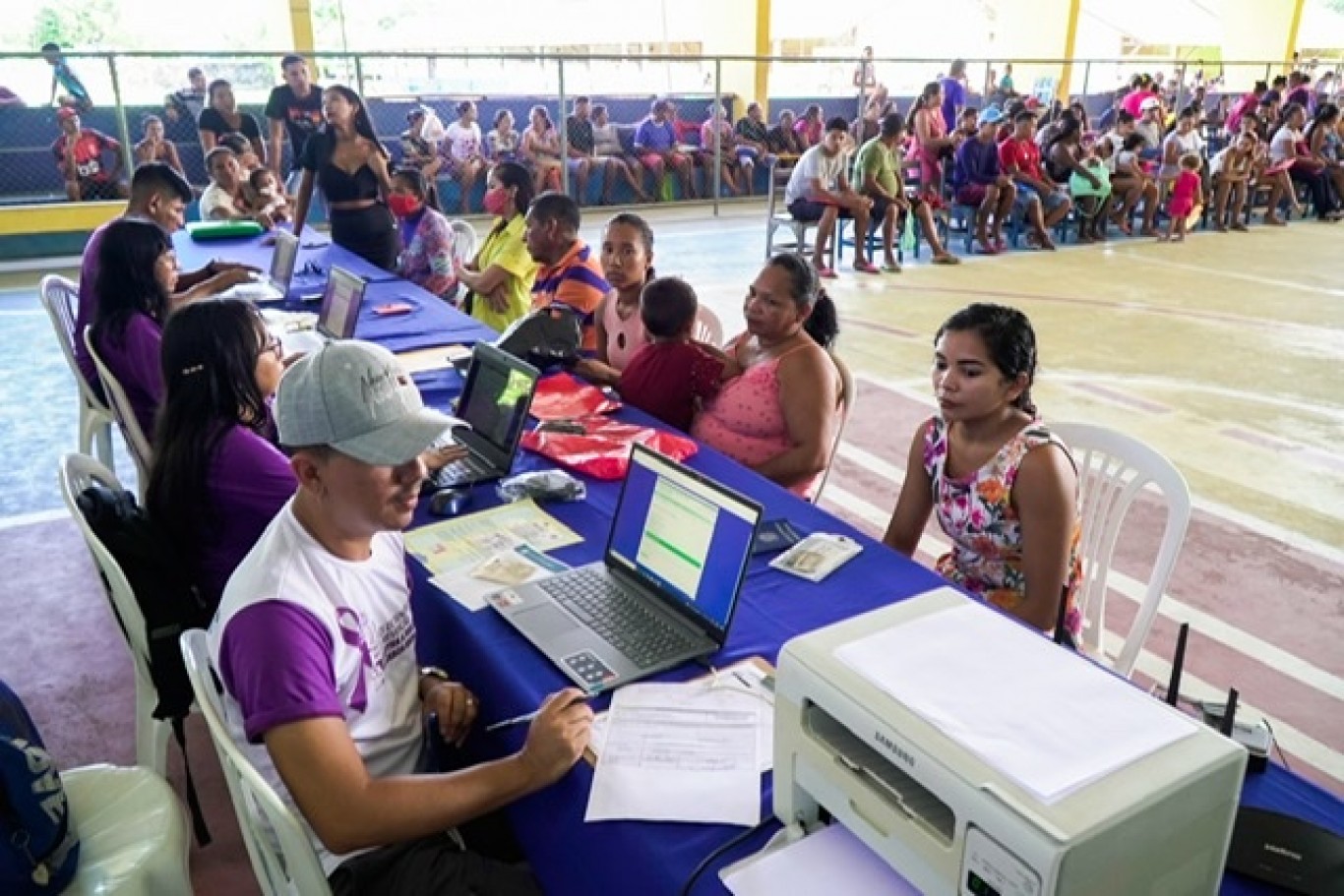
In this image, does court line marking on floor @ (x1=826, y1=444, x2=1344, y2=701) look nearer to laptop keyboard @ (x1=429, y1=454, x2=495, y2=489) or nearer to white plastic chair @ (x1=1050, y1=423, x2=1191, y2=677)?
white plastic chair @ (x1=1050, y1=423, x2=1191, y2=677)

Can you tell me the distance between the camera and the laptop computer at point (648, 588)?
61.9 inches

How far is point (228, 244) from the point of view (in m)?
5.59

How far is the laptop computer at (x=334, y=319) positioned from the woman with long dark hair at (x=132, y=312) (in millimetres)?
479

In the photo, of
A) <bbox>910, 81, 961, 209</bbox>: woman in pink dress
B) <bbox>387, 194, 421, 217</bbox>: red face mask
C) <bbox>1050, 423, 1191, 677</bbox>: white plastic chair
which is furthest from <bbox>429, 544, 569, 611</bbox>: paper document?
<bbox>910, 81, 961, 209</bbox>: woman in pink dress

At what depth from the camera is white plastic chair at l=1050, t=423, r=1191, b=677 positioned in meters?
2.15

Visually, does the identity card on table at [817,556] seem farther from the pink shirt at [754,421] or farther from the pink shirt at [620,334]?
the pink shirt at [620,334]

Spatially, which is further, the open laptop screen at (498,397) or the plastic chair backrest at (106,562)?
the open laptop screen at (498,397)

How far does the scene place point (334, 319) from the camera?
3.70 m

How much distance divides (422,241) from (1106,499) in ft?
12.0

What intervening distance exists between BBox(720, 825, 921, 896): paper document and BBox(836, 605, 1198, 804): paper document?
226 millimetres

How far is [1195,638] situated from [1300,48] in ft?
73.1

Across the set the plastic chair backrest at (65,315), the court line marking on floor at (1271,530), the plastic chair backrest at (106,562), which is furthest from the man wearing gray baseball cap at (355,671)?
the court line marking on floor at (1271,530)

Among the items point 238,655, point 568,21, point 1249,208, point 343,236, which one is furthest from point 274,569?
point 568,21

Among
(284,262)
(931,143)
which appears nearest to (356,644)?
(284,262)
